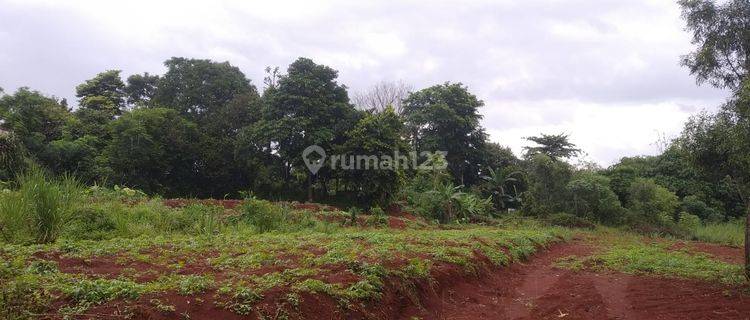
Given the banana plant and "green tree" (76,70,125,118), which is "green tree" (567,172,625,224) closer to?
the banana plant

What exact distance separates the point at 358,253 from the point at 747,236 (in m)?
6.17

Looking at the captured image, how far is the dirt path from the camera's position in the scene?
6.18m

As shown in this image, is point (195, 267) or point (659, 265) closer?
point (195, 267)

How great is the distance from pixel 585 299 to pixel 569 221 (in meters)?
15.5

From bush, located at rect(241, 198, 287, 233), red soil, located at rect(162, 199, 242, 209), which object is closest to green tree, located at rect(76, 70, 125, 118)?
red soil, located at rect(162, 199, 242, 209)

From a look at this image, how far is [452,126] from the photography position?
31.4m

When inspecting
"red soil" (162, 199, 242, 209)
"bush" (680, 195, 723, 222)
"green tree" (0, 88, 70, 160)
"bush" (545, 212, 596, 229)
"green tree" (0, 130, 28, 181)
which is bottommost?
"bush" (545, 212, 596, 229)

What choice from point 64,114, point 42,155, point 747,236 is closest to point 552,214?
point 747,236

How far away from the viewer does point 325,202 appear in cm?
2567

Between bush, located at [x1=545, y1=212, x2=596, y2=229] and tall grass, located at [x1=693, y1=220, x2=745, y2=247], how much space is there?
162 inches

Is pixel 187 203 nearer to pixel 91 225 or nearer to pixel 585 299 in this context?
pixel 91 225

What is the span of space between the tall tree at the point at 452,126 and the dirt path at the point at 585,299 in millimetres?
22254

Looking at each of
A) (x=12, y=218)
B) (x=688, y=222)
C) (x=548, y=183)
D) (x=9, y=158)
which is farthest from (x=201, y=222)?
(x=688, y=222)

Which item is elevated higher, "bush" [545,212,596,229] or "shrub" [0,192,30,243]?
"shrub" [0,192,30,243]
